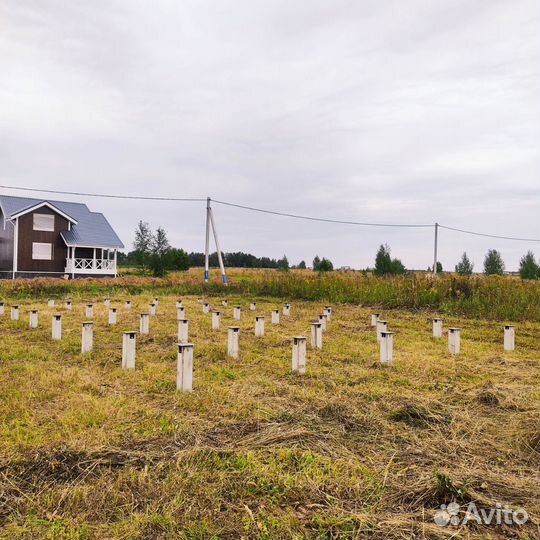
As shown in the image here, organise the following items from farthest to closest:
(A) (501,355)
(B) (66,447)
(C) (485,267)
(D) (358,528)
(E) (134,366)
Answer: (C) (485,267)
(A) (501,355)
(E) (134,366)
(B) (66,447)
(D) (358,528)

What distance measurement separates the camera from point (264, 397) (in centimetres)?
484

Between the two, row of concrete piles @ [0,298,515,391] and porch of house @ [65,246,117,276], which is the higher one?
porch of house @ [65,246,117,276]

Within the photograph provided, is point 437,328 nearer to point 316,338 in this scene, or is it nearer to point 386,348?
point 316,338

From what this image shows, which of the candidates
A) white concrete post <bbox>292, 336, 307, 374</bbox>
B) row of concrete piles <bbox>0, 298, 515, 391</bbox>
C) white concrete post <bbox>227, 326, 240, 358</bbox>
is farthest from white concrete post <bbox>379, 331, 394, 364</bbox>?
white concrete post <bbox>227, 326, 240, 358</bbox>

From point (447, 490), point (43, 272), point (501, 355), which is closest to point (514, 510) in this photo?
point (447, 490)

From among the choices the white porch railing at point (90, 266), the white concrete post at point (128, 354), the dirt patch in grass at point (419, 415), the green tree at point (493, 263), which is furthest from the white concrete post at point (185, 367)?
the green tree at point (493, 263)

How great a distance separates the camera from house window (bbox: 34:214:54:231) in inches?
1157

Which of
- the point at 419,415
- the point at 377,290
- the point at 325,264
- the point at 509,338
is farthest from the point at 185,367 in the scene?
the point at 325,264

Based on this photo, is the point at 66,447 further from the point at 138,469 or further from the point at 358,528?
the point at 358,528

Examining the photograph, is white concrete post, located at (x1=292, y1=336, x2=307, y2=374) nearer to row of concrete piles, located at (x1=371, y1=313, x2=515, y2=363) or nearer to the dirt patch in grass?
row of concrete piles, located at (x1=371, y1=313, x2=515, y2=363)

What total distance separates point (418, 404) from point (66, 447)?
128 inches

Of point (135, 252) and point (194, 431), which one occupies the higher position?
point (135, 252)

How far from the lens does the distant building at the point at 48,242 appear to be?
2869 centimetres

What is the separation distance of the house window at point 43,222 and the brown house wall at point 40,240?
0.67 ft
